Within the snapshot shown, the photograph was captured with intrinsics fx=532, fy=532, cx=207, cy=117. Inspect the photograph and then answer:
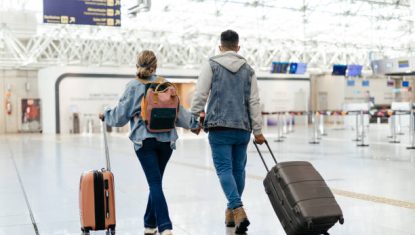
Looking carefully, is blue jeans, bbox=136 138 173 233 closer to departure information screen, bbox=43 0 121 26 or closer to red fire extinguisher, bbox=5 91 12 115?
departure information screen, bbox=43 0 121 26

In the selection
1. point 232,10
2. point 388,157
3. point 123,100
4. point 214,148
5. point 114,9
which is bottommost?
point 388,157

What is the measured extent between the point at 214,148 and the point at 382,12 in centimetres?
2378

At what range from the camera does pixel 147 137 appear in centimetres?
376

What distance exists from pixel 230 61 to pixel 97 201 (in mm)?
1467

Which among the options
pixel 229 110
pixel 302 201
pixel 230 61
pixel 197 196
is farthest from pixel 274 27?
pixel 302 201

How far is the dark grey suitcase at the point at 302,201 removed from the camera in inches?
129

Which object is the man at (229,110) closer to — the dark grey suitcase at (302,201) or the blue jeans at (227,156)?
the blue jeans at (227,156)

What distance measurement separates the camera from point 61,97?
92.2 ft

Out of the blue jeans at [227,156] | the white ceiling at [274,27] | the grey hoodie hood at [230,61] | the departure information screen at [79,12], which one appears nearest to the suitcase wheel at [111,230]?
the blue jeans at [227,156]

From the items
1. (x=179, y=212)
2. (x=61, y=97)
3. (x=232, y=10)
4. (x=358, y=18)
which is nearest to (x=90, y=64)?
(x=61, y=97)

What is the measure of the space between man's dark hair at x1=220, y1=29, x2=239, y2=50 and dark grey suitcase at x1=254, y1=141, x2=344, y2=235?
114cm

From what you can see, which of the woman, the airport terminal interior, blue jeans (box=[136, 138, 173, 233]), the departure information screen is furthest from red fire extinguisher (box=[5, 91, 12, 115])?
blue jeans (box=[136, 138, 173, 233])

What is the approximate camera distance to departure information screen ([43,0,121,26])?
1268 centimetres

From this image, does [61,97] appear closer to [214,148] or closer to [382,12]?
[382,12]
